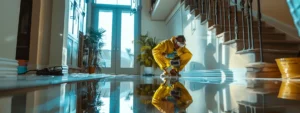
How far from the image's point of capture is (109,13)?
807 centimetres

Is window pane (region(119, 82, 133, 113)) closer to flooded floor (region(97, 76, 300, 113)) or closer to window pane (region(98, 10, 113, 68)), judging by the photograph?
flooded floor (region(97, 76, 300, 113))

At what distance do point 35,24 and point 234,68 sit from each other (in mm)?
2462

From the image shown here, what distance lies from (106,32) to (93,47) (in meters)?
1.11

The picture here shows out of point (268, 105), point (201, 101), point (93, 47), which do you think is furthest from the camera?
point (93, 47)

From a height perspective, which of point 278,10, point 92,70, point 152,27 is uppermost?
point 152,27

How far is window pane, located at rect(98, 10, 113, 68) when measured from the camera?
25.9 feet

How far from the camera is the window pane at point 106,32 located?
7.88m

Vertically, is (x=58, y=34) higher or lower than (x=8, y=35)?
higher

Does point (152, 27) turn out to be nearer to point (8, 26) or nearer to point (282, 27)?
point (282, 27)

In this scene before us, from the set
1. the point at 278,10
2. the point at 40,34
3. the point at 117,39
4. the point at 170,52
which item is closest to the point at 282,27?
the point at 278,10

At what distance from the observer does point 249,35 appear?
2.41m

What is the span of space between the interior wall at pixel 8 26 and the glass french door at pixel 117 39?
5988 millimetres

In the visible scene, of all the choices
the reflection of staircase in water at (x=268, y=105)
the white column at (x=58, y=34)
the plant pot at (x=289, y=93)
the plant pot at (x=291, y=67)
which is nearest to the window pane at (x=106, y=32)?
the white column at (x=58, y=34)

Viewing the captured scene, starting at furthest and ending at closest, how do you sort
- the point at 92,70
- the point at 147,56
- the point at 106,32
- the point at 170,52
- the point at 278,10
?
the point at 106,32 → the point at 147,56 → the point at 92,70 → the point at 170,52 → the point at 278,10
